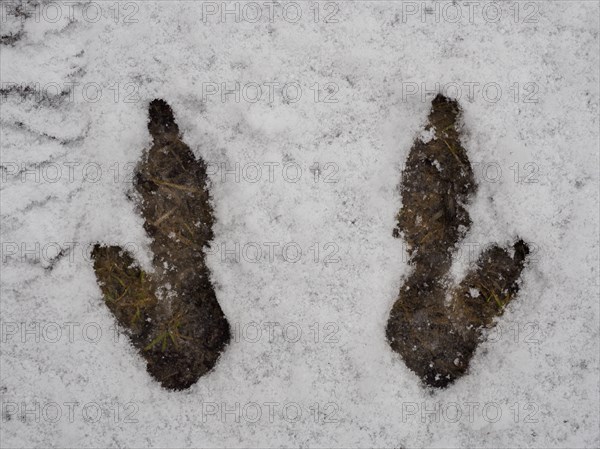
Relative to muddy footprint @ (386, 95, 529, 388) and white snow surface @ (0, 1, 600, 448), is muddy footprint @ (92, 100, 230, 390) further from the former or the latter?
muddy footprint @ (386, 95, 529, 388)

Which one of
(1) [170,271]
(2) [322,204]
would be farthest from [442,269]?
(1) [170,271]

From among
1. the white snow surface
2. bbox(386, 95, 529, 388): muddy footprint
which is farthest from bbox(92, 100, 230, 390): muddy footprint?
bbox(386, 95, 529, 388): muddy footprint

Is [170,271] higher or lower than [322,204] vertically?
lower

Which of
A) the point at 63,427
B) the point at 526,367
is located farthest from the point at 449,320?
the point at 63,427

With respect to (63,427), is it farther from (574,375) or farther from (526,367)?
(574,375)

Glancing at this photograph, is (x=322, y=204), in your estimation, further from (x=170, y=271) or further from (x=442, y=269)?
(x=170, y=271)
